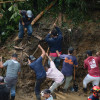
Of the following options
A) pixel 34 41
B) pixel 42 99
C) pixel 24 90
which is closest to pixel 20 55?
pixel 34 41

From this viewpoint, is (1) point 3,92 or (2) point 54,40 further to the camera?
(2) point 54,40

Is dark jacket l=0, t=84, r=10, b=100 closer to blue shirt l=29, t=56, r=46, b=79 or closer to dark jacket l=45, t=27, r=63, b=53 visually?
blue shirt l=29, t=56, r=46, b=79

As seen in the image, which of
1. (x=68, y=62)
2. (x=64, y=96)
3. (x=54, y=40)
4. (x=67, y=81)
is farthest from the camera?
(x=64, y=96)

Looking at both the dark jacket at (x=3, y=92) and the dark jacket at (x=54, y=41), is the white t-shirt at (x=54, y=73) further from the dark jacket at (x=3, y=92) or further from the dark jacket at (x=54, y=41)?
the dark jacket at (x=3, y=92)

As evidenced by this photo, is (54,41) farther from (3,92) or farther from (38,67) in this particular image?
(3,92)

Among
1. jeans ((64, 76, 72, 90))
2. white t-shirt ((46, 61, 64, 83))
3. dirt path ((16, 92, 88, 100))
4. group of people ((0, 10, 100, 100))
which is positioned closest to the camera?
group of people ((0, 10, 100, 100))

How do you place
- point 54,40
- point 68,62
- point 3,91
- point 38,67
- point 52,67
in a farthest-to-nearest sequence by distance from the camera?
1. point 54,40
2. point 68,62
3. point 52,67
4. point 38,67
5. point 3,91

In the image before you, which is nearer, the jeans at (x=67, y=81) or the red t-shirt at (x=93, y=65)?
the red t-shirt at (x=93, y=65)

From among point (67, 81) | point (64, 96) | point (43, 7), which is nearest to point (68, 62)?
point (67, 81)

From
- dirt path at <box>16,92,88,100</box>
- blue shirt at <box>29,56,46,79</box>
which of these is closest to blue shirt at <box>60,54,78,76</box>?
blue shirt at <box>29,56,46,79</box>

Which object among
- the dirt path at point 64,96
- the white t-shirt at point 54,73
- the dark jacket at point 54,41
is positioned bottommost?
the dirt path at point 64,96

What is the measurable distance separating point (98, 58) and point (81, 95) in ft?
6.47

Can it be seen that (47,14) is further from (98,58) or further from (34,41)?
(98,58)

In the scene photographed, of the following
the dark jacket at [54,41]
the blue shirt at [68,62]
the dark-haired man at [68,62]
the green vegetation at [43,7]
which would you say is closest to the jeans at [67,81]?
the dark-haired man at [68,62]
